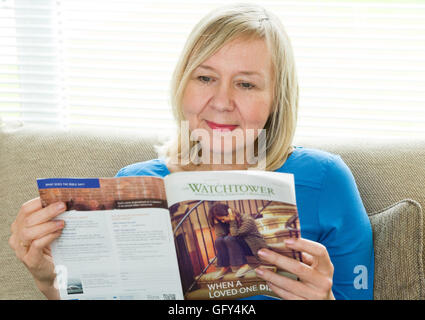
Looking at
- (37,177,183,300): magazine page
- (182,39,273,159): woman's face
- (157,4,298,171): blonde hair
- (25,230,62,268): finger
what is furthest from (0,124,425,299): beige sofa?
(37,177,183,300): magazine page

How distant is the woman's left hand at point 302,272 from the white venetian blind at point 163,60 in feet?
4.21

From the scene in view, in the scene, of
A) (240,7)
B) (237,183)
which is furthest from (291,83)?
(237,183)

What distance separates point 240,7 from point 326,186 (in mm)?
591

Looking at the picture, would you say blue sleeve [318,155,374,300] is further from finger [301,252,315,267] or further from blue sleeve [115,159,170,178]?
blue sleeve [115,159,170,178]

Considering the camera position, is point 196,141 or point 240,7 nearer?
point 240,7

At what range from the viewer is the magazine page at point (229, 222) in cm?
97

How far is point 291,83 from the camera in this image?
4.83ft

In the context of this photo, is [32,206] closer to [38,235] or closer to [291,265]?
[38,235]

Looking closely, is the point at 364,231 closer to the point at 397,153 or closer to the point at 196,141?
the point at 397,153

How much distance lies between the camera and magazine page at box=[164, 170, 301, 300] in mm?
974

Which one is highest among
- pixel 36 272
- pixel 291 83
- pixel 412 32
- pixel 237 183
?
pixel 412 32

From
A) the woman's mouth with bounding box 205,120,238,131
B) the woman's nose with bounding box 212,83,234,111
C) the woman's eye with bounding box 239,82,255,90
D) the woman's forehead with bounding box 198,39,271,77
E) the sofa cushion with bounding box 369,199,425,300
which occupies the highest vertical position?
the woman's forehead with bounding box 198,39,271,77

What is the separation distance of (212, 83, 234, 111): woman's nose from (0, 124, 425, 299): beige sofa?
426 millimetres

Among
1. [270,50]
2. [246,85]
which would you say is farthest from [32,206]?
[270,50]
